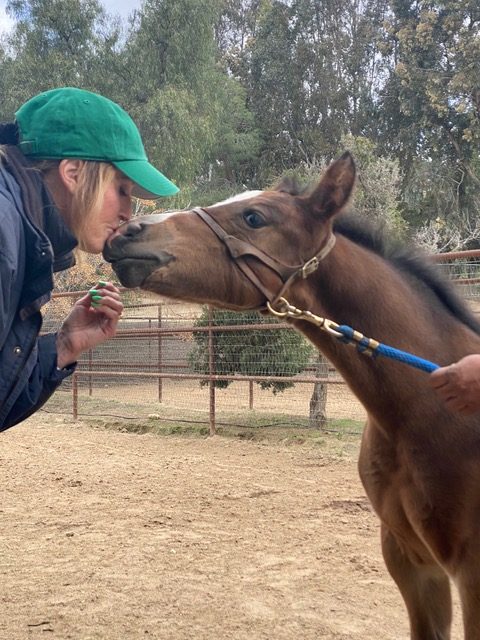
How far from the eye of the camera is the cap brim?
5.83 feet

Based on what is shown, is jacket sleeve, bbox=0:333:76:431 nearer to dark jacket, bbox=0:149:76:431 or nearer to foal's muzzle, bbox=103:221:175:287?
dark jacket, bbox=0:149:76:431

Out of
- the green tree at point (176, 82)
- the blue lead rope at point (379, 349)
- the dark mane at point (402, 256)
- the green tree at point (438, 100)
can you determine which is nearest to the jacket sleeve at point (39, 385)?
the blue lead rope at point (379, 349)

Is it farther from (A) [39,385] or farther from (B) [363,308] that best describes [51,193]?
(B) [363,308]

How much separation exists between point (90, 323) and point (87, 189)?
63 centimetres

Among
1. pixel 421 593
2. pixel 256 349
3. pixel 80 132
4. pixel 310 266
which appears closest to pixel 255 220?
pixel 310 266

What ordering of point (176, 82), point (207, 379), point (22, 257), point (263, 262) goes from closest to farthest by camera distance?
point (22, 257) < point (263, 262) < point (207, 379) < point (176, 82)

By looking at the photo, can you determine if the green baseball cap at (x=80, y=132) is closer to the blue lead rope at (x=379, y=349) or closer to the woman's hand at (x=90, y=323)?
the woman's hand at (x=90, y=323)

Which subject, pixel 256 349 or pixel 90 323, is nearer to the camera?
pixel 90 323

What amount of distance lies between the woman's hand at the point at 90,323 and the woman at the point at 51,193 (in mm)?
208

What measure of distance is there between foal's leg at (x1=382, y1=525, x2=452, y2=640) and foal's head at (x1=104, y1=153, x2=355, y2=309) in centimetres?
112

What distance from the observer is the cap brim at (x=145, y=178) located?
1776 millimetres

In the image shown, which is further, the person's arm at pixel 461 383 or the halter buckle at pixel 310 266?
the halter buckle at pixel 310 266

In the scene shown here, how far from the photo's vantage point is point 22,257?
61.2 inches

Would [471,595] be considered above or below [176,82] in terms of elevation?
below
